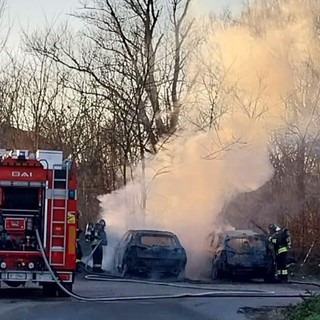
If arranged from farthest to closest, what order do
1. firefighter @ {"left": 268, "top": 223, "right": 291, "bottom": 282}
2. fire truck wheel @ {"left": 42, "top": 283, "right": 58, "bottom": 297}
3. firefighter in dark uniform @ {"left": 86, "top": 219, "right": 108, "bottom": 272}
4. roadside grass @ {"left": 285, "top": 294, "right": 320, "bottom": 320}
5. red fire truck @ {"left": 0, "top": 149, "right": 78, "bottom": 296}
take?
1. firefighter in dark uniform @ {"left": 86, "top": 219, "right": 108, "bottom": 272}
2. firefighter @ {"left": 268, "top": 223, "right": 291, "bottom": 282}
3. fire truck wheel @ {"left": 42, "top": 283, "right": 58, "bottom": 297}
4. red fire truck @ {"left": 0, "top": 149, "right": 78, "bottom": 296}
5. roadside grass @ {"left": 285, "top": 294, "right": 320, "bottom": 320}

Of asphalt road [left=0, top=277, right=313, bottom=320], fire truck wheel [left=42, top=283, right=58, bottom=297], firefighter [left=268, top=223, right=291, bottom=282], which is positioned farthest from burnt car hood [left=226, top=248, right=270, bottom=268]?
fire truck wheel [left=42, top=283, right=58, bottom=297]

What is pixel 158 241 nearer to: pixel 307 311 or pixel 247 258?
pixel 247 258

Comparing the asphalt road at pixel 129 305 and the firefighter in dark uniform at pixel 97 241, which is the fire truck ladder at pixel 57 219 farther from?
the firefighter in dark uniform at pixel 97 241

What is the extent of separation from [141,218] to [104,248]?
13.4 ft

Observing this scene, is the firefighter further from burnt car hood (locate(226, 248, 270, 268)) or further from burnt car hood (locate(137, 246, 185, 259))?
burnt car hood (locate(137, 246, 185, 259))

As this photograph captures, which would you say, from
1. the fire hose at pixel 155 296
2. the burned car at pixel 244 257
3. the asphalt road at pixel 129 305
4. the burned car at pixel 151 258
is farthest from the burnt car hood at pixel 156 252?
the fire hose at pixel 155 296

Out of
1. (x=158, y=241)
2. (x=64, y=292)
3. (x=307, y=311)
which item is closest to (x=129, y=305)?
(x=64, y=292)

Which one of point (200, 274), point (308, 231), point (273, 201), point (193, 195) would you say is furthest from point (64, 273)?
point (273, 201)

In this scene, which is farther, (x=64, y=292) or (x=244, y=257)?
(x=244, y=257)

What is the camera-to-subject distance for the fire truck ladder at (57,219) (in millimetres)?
17375

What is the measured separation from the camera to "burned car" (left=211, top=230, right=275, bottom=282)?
23188 mm

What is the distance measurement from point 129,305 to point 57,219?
257 centimetres

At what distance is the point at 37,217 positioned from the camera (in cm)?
1764

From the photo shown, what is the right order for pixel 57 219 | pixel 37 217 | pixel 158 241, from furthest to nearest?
1. pixel 158 241
2. pixel 37 217
3. pixel 57 219
